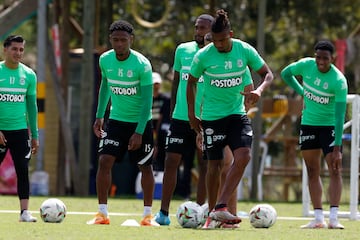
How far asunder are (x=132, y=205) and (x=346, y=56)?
687 centimetres

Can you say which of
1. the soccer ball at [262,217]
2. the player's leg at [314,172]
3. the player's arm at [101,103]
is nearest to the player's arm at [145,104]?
the player's arm at [101,103]

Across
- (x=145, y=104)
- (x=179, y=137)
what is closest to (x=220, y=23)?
(x=145, y=104)

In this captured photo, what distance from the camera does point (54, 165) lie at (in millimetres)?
23562

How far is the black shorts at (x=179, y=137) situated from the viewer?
1277 cm

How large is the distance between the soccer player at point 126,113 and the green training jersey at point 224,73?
3.02 ft

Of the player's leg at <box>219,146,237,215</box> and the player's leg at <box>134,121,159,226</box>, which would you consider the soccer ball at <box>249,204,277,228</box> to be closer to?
the player's leg at <box>219,146,237,215</box>

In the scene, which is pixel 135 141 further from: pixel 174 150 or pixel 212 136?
pixel 212 136

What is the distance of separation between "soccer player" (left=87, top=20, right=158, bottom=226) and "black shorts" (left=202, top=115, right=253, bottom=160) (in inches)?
35.1

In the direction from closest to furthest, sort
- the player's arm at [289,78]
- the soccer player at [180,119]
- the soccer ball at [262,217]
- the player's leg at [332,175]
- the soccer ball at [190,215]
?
the soccer ball at [190,215]
the soccer ball at [262,217]
the soccer player at [180,119]
the player's leg at [332,175]
the player's arm at [289,78]

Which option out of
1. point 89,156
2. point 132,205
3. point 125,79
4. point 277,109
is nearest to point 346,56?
point 277,109

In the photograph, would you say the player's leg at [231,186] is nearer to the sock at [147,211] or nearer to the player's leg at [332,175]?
the sock at [147,211]

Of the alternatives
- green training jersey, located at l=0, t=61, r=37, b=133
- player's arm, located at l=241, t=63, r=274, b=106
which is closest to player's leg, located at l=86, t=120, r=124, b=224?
green training jersey, located at l=0, t=61, r=37, b=133

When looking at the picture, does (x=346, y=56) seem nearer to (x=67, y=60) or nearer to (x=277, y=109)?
(x=277, y=109)

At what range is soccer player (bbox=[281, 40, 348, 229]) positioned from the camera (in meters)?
12.7
